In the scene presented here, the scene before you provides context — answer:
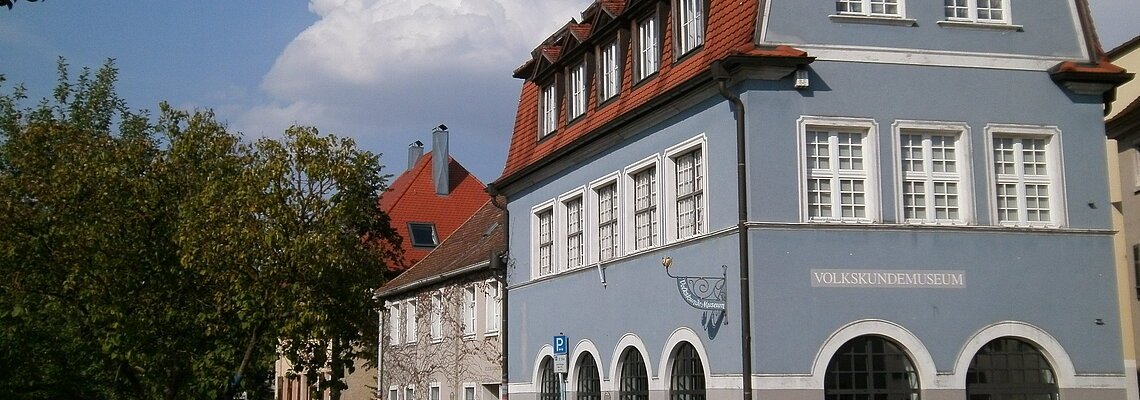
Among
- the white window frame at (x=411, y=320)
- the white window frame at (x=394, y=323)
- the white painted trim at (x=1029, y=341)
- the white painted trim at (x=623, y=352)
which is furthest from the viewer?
the white window frame at (x=394, y=323)

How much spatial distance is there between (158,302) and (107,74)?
14928 millimetres

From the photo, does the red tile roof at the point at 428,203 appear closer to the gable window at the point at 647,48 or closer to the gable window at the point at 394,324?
the gable window at the point at 394,324

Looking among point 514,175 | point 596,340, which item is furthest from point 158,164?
point 596,340

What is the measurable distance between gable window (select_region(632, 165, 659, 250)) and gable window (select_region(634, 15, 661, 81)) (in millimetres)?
1736

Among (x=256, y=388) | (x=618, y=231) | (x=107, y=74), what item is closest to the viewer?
(x=618, y=231)

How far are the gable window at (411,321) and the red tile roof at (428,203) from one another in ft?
52.8

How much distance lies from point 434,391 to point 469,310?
346 centimetres

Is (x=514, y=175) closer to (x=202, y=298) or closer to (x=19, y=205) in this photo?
(x=202, y=298)

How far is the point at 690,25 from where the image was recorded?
2106 centimetres

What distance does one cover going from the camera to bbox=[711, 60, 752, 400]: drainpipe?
18000 millimetres

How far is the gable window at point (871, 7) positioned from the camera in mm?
19141

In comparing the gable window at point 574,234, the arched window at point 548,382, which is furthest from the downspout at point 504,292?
the gable window at point 574,234

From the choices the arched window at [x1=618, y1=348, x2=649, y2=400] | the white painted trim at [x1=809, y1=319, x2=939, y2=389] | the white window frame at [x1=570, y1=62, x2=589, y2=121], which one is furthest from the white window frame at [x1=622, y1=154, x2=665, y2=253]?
the white painted trim at [x1=809, y1=319, x2=939, y2=389]

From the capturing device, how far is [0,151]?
3697 cm
